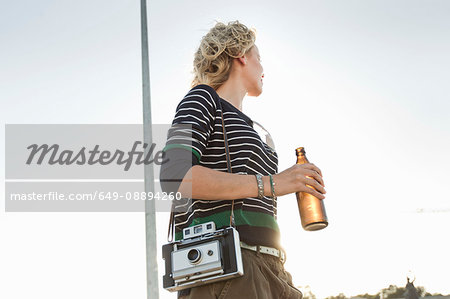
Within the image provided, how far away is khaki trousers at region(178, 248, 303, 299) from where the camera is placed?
1873mm

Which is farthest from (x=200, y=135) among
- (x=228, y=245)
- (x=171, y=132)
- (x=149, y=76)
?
(x=149, y=76)

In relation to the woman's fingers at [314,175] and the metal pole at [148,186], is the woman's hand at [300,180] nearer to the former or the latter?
the woman's fingers at [314,175]

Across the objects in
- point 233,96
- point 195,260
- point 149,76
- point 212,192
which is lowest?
point 195,260

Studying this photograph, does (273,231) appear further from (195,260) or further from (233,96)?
(233,96)

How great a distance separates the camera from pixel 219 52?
2.65 m

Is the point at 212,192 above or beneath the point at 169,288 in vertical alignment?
above

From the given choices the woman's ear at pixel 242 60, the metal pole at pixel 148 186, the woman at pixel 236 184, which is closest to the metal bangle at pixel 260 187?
the woman at pixel 236 184

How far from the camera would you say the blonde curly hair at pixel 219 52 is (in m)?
2.68

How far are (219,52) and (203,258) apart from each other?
1.22 m

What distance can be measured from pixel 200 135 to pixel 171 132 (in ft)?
0.41

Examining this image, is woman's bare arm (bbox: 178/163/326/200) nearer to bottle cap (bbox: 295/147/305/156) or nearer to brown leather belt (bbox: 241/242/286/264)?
brown leather belt (bbox: 241/242/286/264)

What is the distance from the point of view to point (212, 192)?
197 centimetres

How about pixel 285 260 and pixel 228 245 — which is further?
pixel 285 260

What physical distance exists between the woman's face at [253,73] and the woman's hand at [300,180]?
0.75 metres
